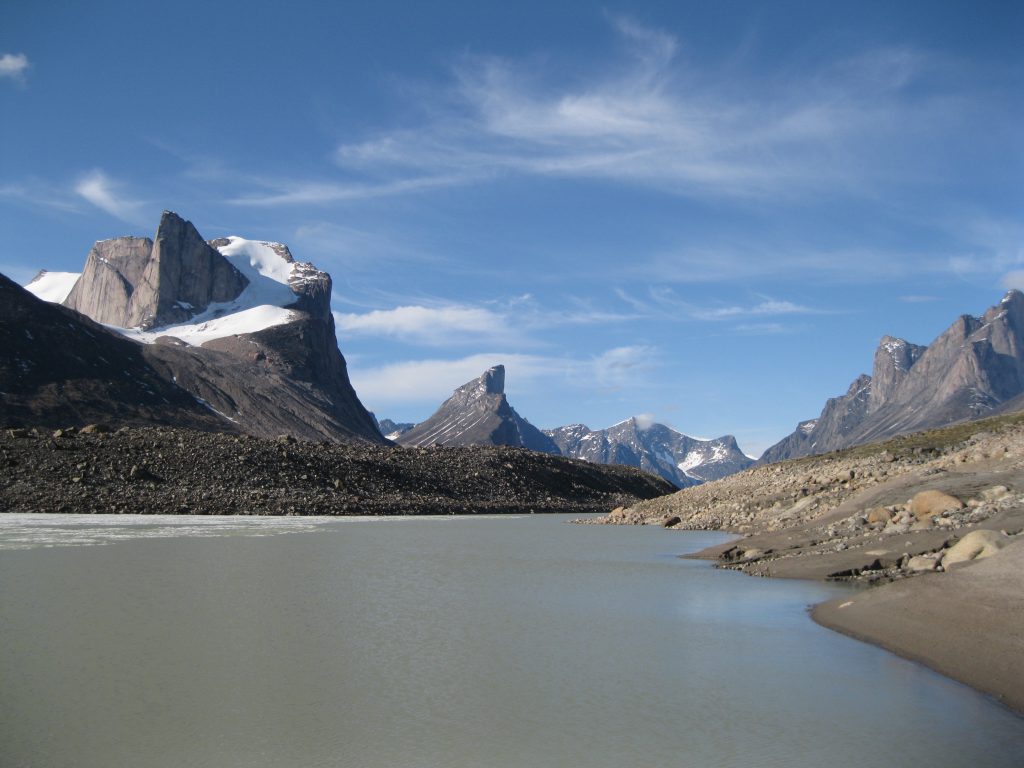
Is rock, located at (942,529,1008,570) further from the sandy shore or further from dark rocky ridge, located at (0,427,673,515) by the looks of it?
dark rocky ridge, located at (0,427,673,515)

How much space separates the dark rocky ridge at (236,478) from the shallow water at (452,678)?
3935cm

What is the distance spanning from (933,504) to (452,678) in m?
21.8

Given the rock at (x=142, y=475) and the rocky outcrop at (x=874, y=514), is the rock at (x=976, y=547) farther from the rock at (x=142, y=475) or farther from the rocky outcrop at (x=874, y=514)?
the rock at (x=142, y=475)

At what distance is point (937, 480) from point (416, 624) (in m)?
26.5

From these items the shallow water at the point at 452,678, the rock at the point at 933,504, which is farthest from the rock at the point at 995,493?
the shallow water at the point at 452,678

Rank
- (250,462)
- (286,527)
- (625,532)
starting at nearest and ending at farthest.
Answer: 1. (286,527)
2. (625,532)
3. (250,462)

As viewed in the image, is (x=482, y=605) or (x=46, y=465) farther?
(x=46, y=465)

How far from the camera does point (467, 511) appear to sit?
87625mm

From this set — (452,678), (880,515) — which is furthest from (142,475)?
(452,678)

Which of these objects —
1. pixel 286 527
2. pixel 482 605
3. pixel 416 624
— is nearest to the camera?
pixel 416 624

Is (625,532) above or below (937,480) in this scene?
below

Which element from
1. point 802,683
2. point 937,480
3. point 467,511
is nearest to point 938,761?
point 802,683

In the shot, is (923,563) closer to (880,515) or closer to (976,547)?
(976,547)

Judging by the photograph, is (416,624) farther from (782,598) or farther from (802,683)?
(782,598)
